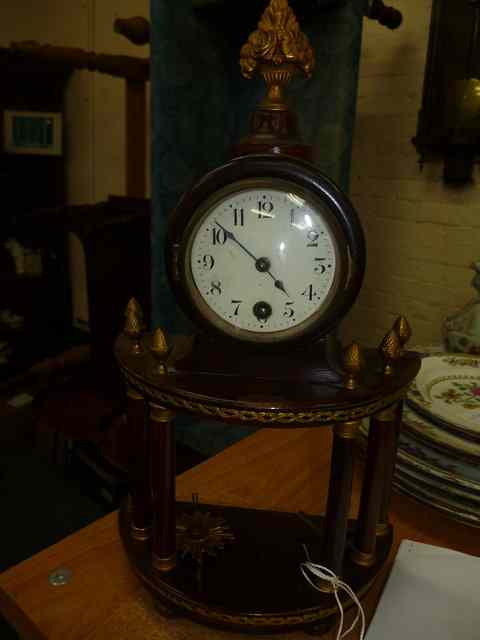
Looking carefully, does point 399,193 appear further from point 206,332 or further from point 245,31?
point 206,332

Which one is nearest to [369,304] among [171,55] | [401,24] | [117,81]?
[401,24]

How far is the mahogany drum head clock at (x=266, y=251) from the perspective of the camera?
0.54 meters

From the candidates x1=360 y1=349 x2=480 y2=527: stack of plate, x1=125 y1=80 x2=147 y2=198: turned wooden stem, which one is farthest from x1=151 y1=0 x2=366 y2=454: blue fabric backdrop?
x1=125 y1=80 x2=147 y2=198: turned wooden stem

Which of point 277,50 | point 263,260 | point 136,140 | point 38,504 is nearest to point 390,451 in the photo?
point 263,260

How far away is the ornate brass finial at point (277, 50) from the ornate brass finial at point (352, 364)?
262mm

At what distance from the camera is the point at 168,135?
1302 mm

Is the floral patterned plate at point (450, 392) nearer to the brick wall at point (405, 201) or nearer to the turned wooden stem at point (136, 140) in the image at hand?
the brick wall at point (405, 201)

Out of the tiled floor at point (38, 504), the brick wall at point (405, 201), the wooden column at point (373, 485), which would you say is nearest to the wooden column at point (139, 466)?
the wooden column at point (373, 485)

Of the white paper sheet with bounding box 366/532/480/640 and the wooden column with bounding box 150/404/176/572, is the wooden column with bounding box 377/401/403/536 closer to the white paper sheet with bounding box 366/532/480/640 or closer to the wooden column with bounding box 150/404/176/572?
the white paper sheet with bounding box 366/532/480/640

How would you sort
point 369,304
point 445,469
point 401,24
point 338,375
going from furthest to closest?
1. point 369,304
2. point 401,24
3. point 445,469
4. point 338,375

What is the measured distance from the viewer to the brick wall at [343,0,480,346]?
137cm

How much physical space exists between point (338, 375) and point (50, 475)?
132cm

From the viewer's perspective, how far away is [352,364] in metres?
0.52

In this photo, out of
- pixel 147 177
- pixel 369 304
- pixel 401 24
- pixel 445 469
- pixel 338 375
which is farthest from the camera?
pixel 147 177
